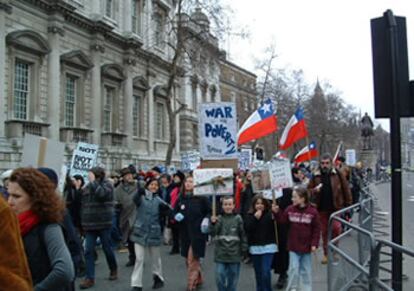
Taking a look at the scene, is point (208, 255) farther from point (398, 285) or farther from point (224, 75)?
point (224, 75)

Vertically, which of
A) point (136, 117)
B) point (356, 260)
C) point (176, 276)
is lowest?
point (176, 276)

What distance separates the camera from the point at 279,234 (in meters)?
8.28

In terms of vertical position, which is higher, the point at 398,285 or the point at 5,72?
the point at 5,72

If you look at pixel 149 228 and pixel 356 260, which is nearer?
pixel 356 260

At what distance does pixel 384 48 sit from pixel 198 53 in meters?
25.7

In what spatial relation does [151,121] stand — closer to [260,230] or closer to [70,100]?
[70,100]

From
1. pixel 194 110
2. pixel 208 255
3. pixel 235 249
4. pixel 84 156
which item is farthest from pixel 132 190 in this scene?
pixel 194 110

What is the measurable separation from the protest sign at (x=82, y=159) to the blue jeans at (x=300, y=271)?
5806 millimetres

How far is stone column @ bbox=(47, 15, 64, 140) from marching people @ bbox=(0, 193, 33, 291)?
22.3 metres

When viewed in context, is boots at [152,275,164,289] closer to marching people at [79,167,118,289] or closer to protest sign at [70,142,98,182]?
marching people at [79,167,118,289]

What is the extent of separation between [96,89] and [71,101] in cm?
170

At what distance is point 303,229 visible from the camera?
7.23m

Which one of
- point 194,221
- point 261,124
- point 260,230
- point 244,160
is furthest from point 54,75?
point 260,230

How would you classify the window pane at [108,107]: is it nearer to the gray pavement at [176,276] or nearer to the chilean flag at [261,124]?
the chilean flag at [261,124]
